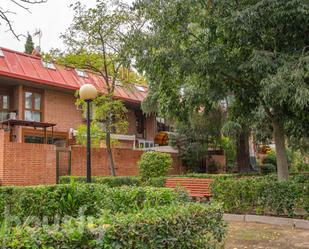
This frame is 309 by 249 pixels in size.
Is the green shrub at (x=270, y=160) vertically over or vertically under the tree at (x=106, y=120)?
under

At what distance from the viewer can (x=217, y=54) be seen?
11109 millimetres

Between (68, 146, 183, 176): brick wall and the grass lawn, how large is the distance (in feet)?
35.7

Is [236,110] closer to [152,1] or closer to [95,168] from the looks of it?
[152,1]

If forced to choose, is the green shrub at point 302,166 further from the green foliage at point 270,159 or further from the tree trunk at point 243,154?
the tree trunk at point 243,154

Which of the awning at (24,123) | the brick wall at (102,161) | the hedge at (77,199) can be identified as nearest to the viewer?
the hedge at (77,199)

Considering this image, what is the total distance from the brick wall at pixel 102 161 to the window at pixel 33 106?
536cm

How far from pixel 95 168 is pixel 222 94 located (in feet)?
32.2

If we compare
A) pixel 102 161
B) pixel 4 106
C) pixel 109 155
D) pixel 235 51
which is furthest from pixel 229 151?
pixel 235 51

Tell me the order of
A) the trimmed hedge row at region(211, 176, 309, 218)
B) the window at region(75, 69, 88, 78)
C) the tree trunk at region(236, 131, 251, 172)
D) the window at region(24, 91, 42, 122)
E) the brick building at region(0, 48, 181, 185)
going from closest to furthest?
the trimmed hedge row at region(211, 176, 309, 218)
the brick building at region(0, 48, 181, 185)
the window at region(24, 91, 42, 122)
the tree trunk at region(236, 131, 251, 172)
the window at region(75, 69, 88, 78)

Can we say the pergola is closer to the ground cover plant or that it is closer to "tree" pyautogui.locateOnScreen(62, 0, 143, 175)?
"tree" pyautogui.locateOnScreen(62, 0, 143, 175)

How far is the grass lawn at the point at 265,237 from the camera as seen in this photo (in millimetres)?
7562

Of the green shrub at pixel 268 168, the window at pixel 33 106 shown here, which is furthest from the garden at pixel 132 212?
the green shrub at pixel 268 168

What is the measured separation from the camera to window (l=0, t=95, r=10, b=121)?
74.7ft

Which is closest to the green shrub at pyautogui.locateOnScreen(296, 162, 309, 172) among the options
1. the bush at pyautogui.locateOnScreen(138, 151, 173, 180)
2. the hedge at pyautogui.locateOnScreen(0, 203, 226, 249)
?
the bush at pyautogui.locateOnScreen(138, 151, 173, 180)
